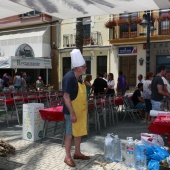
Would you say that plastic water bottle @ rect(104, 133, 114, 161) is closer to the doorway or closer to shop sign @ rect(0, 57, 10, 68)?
shop sign @ rect(0, 57, 10, 68)

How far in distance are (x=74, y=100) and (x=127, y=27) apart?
59.6 feet

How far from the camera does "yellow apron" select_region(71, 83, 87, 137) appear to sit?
15.4 feet

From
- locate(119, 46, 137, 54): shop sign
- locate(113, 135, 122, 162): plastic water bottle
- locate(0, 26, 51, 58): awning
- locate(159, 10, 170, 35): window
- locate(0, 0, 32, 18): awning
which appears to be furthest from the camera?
locate(0, 26, 51, 58): awning

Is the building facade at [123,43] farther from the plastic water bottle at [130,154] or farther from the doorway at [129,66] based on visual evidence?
the plastic water bottle at [130,154]

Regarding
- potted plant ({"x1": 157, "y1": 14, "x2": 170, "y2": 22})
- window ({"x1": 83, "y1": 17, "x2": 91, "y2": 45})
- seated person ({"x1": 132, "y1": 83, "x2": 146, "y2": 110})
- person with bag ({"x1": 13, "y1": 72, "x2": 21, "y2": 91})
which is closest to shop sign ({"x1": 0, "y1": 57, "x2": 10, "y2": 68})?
person with bag ({"x1": 13, "y1": 72, "x2": 21, "y2": 91})

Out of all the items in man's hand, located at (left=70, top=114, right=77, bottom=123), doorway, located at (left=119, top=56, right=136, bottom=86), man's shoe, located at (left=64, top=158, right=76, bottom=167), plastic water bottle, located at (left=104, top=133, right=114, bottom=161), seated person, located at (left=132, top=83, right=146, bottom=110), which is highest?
doorway, located at (left=119, top=56, right=136, bottom=86)

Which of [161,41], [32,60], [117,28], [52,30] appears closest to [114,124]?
[32,60]

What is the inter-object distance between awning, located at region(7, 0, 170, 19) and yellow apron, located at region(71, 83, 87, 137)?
2.24 meters

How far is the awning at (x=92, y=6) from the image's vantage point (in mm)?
5785

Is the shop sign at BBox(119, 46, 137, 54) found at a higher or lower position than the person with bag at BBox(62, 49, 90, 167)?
higher

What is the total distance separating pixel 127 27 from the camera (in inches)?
860

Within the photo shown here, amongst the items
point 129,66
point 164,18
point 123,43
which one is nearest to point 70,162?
point 164,18

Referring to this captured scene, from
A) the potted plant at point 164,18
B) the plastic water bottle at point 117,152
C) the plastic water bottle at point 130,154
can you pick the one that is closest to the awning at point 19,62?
the potted plant at point 164,18

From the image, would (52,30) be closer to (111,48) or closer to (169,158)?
(111,48)
